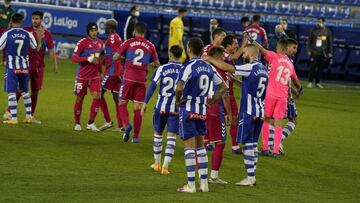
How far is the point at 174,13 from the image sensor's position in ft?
130

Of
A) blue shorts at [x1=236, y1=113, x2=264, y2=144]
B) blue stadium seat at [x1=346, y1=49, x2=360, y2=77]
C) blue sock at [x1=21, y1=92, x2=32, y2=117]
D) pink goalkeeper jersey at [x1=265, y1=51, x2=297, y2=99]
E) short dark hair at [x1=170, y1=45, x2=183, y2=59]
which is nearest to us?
blue shorts at [x1=236, y1=113, x2=264, y2=144]

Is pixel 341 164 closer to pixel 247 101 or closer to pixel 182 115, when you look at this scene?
pixel 247 101

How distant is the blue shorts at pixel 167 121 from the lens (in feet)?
49.2

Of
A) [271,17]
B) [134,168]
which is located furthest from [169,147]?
[271,17]

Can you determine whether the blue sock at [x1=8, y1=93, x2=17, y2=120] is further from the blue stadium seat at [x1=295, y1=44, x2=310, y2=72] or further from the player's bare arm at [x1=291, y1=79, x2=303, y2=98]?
the blue stadium seat at [x1=295, y1=44, x2=310, y2=72]

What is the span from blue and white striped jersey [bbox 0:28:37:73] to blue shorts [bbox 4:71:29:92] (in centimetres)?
11

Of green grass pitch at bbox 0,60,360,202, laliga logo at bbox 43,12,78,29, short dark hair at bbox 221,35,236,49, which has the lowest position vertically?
laliga logo at bbox 43,12,78,29

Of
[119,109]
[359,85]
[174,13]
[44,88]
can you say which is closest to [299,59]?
[359,85]

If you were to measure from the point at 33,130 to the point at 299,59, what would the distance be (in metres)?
18.2

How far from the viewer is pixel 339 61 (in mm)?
35812

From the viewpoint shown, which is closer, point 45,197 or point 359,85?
point 45,197

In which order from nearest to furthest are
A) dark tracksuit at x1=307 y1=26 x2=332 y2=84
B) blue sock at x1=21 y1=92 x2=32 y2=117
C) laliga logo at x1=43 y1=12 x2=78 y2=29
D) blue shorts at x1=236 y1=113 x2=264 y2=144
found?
blue shorts at x1=236 y1=113 x2=264 y2=144, blue sock at x1=21 y1=92 x2=32 y2=117, dark tracksuit at x1=307 y1=26 x2=332 y2=84, laliga logo at x1=43 y1=12 x2=78 y2=29

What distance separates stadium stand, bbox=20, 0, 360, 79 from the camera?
117ft

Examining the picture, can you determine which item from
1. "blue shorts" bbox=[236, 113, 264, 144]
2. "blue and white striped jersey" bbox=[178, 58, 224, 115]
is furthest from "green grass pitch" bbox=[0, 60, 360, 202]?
"blue and white striped jersey" bbox=[178, 58, 224, 115]
